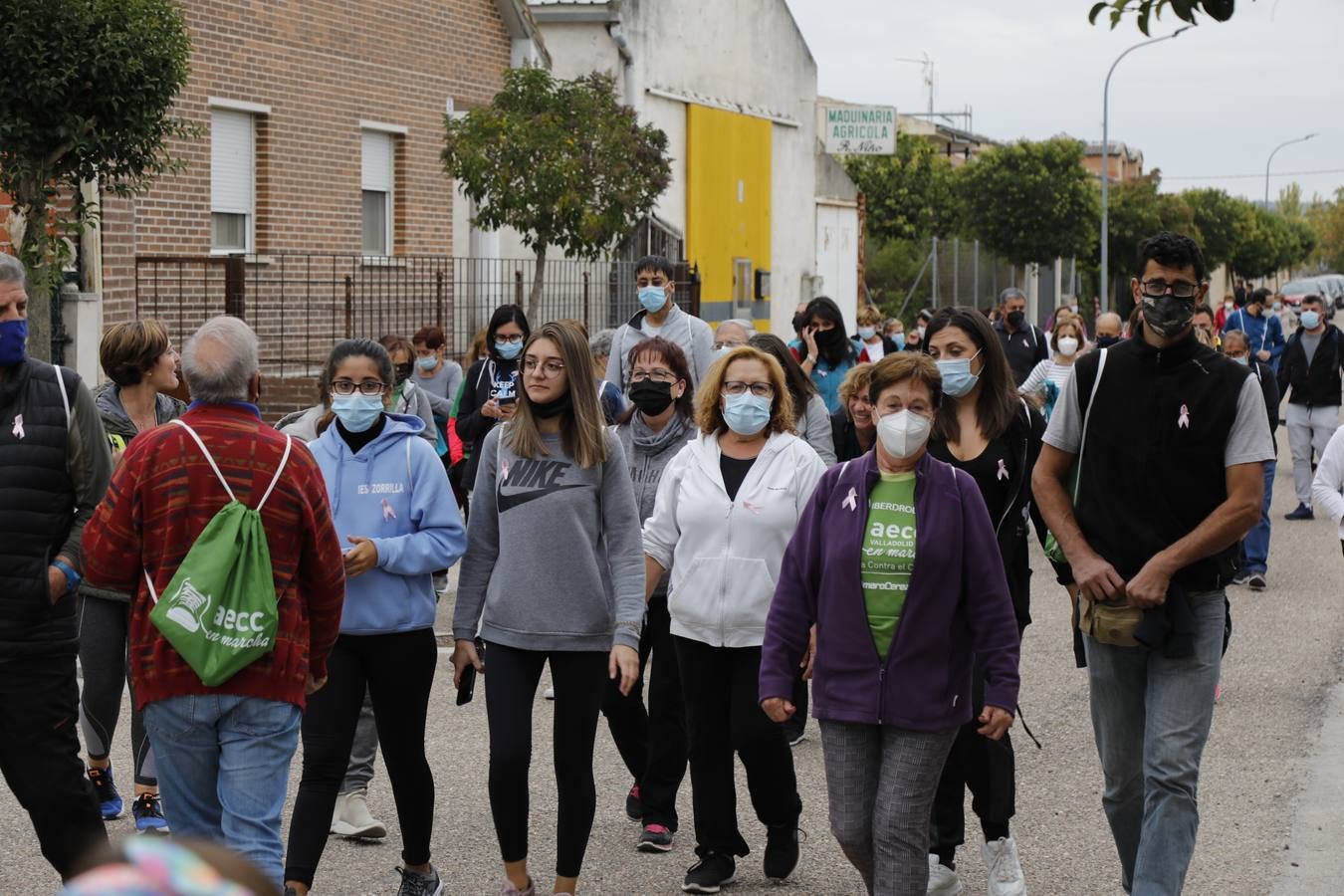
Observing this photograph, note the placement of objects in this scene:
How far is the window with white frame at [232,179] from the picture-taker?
19.3 metres

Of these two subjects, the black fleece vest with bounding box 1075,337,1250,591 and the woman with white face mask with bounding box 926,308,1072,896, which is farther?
the woman with white face mask with bounding box 926,308,1072,896

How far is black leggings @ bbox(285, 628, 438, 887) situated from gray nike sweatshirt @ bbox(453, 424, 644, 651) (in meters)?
0.28

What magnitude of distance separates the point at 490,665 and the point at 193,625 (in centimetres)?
141

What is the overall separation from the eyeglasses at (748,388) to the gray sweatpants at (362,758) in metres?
1.82

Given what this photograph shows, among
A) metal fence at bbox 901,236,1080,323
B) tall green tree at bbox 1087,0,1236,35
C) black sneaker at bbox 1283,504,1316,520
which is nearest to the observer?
tall green tree at bbox 1087,0,1236,35

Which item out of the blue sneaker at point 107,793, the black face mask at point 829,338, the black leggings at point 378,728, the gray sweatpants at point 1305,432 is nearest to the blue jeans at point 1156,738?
the black leggings at point 378,728

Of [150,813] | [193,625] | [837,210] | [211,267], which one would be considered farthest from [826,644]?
[837,210]

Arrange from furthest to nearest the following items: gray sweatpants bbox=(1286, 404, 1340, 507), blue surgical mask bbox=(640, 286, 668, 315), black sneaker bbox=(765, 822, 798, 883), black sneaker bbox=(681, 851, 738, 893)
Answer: gray sweatpants bbox=(1286, 404, 1340, 507), blue surgical mask bbox=(640, 286, 668, 315), black sneaker bbox=(765, 822, 798, 883), black sneaker bbox=(681, 851, 738, 893)

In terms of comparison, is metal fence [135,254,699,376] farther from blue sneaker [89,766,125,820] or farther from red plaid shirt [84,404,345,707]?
red plaid shirt [84,404,345,707]

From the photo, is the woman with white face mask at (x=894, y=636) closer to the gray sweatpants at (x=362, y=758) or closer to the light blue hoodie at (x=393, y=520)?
the light blue hoodie at (x=393, y=520)

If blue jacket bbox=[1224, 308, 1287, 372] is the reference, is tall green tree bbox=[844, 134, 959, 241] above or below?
above

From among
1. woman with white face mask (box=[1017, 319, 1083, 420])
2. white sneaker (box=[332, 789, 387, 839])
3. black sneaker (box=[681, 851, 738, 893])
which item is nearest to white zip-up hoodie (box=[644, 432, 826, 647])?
black sneaker (box=[681, 851, 738, 893])

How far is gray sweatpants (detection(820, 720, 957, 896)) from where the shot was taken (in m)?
5.04

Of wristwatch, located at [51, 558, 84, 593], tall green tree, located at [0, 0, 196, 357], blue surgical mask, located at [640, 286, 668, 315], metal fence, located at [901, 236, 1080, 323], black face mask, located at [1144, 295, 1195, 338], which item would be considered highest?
metal fence, located at [901, 236, 1080, 323]
